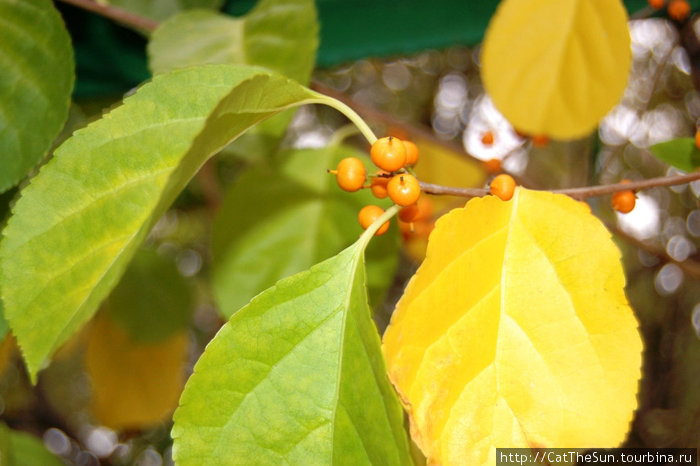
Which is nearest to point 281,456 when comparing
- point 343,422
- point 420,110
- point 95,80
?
point 343,422

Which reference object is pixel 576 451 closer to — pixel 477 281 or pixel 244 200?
pixel 477 281

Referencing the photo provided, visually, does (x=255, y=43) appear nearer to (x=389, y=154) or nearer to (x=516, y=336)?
(x=389, y=154)

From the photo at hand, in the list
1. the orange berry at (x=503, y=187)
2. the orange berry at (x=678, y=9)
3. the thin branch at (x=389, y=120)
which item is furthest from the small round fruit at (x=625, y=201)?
the orange berry at (x=678, y=9)

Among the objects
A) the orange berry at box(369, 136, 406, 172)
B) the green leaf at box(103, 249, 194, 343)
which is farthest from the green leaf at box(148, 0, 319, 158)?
the green leaf at box(103, 249, 194, 343)

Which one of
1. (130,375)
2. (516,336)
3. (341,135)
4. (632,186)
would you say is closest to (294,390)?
(516,336)

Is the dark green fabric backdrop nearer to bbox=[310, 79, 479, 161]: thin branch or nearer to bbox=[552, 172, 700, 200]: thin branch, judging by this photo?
bbox=[310, 79, 479, 161]: thin branch

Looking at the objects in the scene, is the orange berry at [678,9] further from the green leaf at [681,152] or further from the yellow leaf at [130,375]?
the yellow leaf at [130,375]
